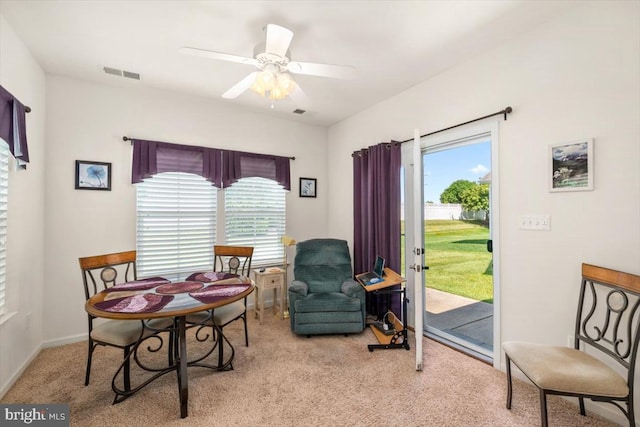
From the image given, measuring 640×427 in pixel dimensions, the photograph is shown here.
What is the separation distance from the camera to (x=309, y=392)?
6.73 feet

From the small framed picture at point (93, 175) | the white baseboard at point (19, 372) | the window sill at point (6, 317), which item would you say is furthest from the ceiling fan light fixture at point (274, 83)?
the white baseboard at point (19, 372)

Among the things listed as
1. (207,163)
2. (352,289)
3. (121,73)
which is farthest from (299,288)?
(121,73)

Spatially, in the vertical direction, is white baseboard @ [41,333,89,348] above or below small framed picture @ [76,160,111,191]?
below

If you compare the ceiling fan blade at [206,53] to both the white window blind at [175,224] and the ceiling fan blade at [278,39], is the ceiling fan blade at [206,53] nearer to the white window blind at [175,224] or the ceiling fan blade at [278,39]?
the ceiling fan blade at [278,39]

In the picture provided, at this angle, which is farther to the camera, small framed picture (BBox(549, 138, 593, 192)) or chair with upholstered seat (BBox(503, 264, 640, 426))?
small framed picture (BBox(549, 138, 593, 192))

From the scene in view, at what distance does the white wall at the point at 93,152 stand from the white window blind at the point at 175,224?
0.49ft

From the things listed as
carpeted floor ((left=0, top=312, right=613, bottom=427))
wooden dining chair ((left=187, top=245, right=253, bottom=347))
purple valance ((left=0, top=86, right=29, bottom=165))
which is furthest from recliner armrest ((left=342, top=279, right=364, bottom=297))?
purple valance ((left=0, top=86, right=29, bottom=165))

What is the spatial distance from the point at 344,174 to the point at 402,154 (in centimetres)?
112

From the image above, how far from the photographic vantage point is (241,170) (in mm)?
3826

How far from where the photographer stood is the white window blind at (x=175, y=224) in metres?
3.25

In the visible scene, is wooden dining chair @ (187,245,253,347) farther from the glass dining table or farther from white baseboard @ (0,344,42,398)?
white baseboard @ (0,344,42,398)

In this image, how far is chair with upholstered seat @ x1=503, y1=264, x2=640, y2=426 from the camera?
1.45 meters

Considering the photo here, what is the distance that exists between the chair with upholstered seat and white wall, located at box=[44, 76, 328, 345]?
3.82m

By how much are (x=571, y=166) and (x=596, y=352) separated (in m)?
1.29
